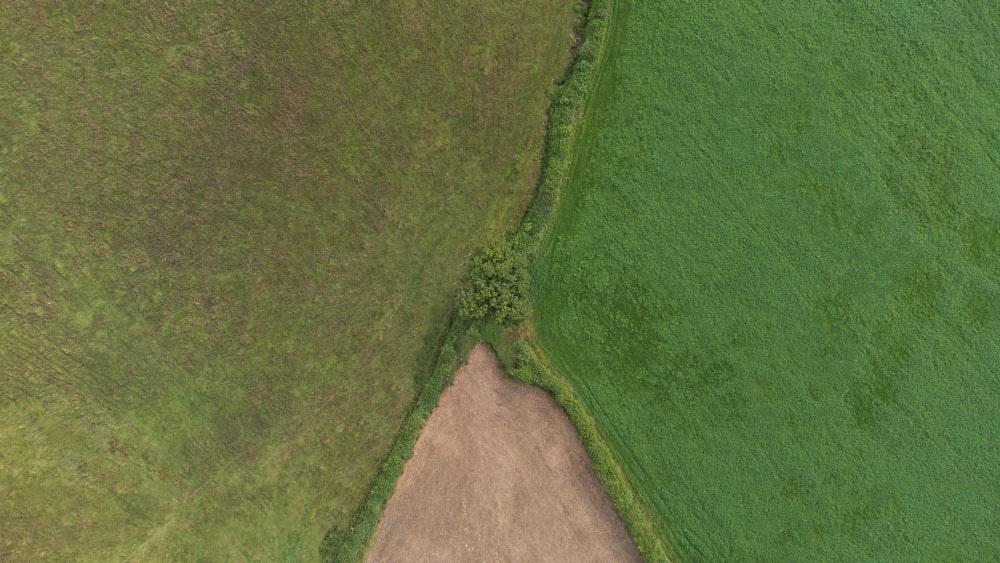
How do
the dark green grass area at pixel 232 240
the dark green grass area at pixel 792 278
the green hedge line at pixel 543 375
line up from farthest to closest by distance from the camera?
the dark green grass area at pixel 792 278 < the green hedge line at pixel 543 375 < the dark green grass area at pixel 232 240

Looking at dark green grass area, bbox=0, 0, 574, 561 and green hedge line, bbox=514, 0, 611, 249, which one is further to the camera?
green hedge line, bbox=514, 0, 611, 249

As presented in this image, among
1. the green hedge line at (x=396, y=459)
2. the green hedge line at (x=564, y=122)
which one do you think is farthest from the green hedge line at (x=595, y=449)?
the green hedge line at (x=564, y=122)

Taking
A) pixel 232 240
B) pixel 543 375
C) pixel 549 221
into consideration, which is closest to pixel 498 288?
pixel 549 221

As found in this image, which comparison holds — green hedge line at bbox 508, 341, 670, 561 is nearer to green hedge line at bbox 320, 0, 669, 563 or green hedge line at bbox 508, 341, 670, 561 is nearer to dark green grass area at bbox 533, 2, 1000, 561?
green hedge line at bbox 320, 0, 669, 563

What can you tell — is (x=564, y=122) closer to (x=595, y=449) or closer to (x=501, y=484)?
(x=595, y=449)

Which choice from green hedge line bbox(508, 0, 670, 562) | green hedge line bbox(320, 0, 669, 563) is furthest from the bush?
green hedge line bbox(508, 0, 670, 562)

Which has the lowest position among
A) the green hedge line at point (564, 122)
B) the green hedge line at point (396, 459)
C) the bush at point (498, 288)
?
the green hedge line at point (396, 459)

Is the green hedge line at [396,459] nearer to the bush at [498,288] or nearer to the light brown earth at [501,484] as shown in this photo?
the light brown earth at [501,484]
